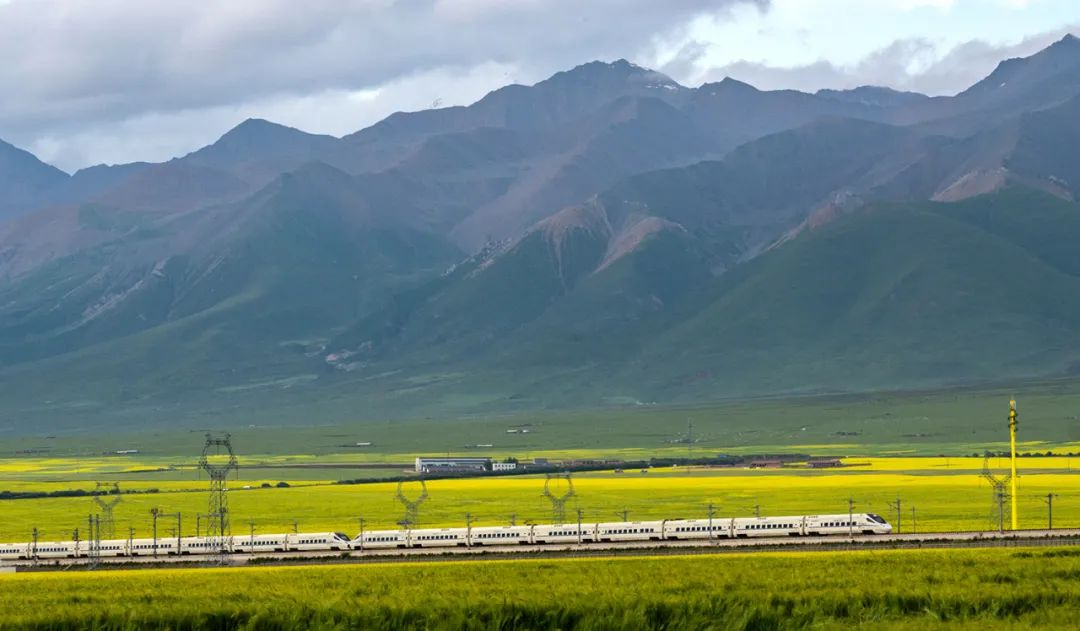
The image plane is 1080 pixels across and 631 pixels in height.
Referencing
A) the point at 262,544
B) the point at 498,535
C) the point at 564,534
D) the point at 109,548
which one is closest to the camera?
the point at 564,534

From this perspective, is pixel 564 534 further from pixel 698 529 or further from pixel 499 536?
pixel 698 529

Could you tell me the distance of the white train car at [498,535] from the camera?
10962cm

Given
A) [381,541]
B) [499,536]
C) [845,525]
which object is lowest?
[381,541]

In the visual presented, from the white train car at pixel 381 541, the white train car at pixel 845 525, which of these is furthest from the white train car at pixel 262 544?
the white train car at pixel 845 525

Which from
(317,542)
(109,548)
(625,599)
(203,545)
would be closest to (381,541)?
(317,542)

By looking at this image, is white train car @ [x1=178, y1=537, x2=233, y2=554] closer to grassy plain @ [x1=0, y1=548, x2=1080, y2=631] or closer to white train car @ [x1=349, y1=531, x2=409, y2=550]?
white train car @ [x1=349, y1=531, x2=409, y2=550]

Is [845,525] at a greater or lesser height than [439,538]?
greater

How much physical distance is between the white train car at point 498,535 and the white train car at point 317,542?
7.95 meters

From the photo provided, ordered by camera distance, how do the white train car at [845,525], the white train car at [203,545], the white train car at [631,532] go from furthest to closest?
the white train car at [203,545], the white train car at [631,532], the white train car at [845,525]

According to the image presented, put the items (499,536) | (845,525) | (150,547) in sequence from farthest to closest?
(150,547)
(499,536)
(845,525)

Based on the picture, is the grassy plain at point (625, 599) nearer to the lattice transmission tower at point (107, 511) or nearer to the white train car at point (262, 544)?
the white train car at point (262, 544)

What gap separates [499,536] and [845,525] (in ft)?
67.6

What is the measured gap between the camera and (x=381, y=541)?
11200 centimetres

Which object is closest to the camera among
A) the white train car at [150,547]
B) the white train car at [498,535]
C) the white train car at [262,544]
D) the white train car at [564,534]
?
the white train car at [564,534]
